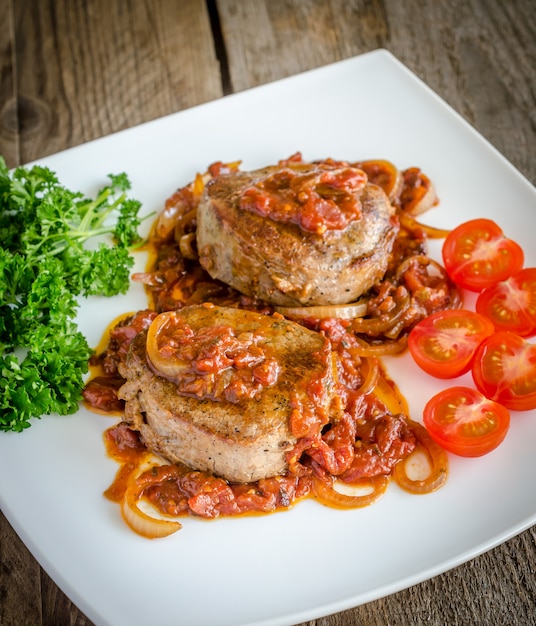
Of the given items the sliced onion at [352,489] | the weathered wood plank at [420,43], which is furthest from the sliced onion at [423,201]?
the sliced onion at [352,489]

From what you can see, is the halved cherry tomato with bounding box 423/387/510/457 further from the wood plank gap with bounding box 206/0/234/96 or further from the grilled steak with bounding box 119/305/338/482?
the wood plank gap with bounding box 206/0/234/96

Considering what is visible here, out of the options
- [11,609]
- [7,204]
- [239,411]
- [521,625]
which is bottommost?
[521,625]

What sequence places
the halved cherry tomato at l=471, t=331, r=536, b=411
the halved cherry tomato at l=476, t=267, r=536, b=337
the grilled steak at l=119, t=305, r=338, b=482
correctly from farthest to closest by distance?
1. the halved cherry tomato at l=476, t=267, r=536, b=337
2. the halved cherry tomato at l=471, t=331, r=536, b=411
3. the grilled steak at l=119, t=305, r=338, b=482

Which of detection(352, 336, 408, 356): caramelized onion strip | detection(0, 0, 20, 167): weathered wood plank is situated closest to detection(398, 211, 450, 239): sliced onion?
detection(352, 336, 408, 356): caramelized onion strip

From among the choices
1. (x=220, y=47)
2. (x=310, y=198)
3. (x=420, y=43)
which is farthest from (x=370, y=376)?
(x=220, y=47)

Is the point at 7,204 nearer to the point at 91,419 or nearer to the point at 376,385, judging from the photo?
the point at 91,419

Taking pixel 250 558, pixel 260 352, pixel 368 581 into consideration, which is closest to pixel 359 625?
pixel 368 581

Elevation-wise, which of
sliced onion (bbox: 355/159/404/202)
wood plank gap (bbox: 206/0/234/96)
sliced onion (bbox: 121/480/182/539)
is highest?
wood plank gap (bbox: 206/0/234/96)
